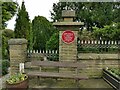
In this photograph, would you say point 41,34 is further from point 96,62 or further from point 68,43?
point 96,62

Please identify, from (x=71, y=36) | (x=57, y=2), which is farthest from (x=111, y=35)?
(x=57, y=2)

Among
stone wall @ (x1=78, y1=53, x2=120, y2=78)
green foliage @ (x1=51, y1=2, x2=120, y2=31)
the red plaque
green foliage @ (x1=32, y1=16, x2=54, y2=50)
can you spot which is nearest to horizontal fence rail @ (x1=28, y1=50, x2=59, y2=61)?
the red plaque

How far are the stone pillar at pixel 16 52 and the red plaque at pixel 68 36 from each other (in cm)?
139

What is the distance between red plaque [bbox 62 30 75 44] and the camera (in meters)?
7.37

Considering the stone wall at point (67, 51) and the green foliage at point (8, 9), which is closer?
the stone wall at point (67, 51)

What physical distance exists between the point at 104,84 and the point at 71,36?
75.3 inches

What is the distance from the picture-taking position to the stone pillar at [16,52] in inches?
288

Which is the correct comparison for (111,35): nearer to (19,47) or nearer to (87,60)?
Result: (87,60)

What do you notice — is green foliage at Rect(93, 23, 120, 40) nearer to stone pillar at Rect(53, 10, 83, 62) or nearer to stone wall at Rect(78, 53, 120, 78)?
stone wall at Rect(78, 53, 120, 78)

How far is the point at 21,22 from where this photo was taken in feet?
41.6

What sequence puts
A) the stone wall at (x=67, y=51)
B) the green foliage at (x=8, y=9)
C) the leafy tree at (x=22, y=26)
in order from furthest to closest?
the leafy tree at (x=22, y=26)
the green foliage at (x=8, y=9)
the stone wall at (x=67, y=51)

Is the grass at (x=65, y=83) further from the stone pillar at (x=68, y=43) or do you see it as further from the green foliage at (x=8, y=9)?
the green foliage at (x=8, y=9)

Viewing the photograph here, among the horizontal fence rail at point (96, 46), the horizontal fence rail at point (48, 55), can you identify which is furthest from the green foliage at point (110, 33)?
the horizontal fence rail at point (48, 55)

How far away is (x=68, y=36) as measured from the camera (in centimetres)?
737
